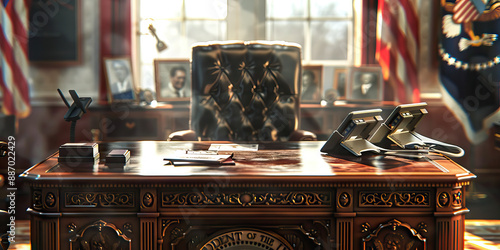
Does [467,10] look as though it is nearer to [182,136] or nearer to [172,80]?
[172,80]

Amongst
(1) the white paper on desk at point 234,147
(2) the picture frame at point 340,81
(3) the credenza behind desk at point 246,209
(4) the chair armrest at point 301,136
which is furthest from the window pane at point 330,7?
(3) the credenza behind desk at point 246,209

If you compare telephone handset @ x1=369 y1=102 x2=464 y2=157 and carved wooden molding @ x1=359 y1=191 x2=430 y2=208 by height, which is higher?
telephone handset @ x1=369 y1=102 x2=464 y2=157

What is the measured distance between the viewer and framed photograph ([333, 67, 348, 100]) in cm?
384

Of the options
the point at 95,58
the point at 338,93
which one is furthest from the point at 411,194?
the point at 95,58

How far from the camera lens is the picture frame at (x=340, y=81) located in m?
3.84

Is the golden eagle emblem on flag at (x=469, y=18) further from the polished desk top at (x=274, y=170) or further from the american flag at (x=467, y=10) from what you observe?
the polished desk top at (x=274, y=170)

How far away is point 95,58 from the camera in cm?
389

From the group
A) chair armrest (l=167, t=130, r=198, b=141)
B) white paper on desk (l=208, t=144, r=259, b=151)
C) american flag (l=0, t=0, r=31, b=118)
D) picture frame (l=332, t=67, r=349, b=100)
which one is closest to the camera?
white paper on desk (l=208, t=144, r=259, b=151)

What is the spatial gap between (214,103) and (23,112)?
5.86ft

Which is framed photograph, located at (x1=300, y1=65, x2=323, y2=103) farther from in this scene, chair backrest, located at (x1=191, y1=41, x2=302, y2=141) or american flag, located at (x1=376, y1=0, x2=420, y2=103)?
chair backrest, located at (x1=191, y1=41, x2=302, y2=141)

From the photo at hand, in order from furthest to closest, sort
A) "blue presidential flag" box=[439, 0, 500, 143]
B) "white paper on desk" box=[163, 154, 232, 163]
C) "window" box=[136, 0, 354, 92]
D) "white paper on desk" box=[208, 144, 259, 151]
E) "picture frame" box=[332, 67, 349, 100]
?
1. "window" box=[136, 0, 354, 92]
2. "picture frame" box=[332, 67, 349, 100]
3. "blue presidential flag" box=[439, 0, 500, 143]
4. "white paper on desk" box=[208, 144, 259, 151]
5. "white paper on desk" box=[163, 154, 232, 163]

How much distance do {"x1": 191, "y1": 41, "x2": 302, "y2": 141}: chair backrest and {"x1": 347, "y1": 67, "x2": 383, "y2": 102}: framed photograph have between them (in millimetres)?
1056

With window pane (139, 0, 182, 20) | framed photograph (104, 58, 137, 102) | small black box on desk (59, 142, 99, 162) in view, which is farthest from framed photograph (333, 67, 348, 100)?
small black box on desk (59, 142, 99, 162)

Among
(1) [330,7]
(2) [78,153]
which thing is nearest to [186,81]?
(1) [330,7]
